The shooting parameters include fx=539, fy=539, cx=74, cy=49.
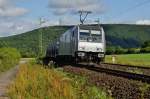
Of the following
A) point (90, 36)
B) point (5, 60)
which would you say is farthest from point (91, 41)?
point (5, 60)

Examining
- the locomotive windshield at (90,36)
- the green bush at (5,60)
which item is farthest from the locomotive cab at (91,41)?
the green bush at (5,60)

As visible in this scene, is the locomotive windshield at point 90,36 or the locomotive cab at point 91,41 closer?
the locomotive cab at point 91,41

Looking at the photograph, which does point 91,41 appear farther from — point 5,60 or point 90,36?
point 5,60

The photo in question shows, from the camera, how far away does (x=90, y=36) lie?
134ft

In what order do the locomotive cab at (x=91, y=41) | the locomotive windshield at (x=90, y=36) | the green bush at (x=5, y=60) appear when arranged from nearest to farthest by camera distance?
the locomotive cab at (x=91, y=41) → the locomotive windshield at (x=90, y=36) → the green bush at (x=5, y=60)

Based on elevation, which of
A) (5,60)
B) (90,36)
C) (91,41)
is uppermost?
(90,36)

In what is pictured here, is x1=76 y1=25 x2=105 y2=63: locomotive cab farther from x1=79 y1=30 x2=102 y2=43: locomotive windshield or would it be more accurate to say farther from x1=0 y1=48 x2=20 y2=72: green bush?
x1=0 y1=48 x2=20 y2=72: green bush

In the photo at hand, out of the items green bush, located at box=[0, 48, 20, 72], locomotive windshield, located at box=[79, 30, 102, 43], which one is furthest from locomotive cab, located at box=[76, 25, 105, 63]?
green bush, located at box=[0, 48, 20, 72]

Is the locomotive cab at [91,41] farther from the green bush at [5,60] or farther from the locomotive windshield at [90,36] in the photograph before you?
the green bush at [5,60]

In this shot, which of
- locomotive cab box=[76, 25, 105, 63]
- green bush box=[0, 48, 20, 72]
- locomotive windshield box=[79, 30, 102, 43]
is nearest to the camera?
locomotive cab box=[76, 25, 105, 63]

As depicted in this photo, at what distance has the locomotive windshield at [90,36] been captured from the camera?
4068cm

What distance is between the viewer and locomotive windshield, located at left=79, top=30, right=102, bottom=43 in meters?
40.7

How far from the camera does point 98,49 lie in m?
40.6

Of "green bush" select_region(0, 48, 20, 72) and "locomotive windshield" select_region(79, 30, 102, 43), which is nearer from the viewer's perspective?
A: "locomotive windshield" select_region(79, 30, 102, 43)
